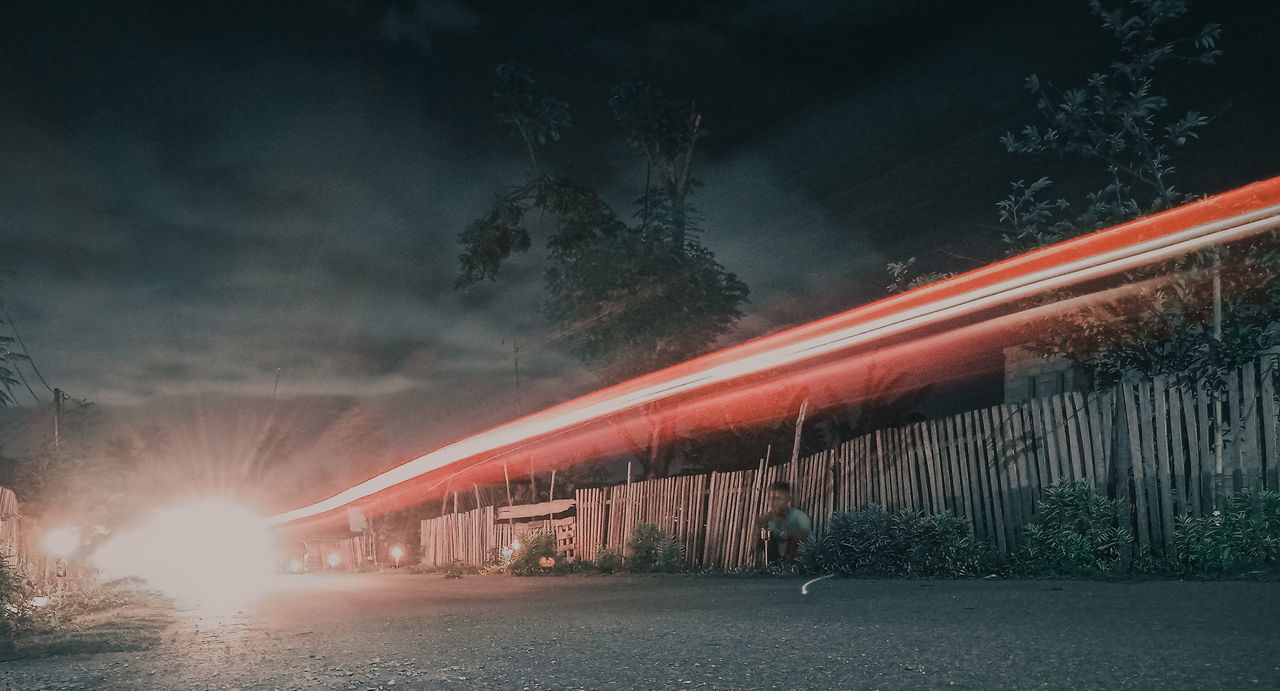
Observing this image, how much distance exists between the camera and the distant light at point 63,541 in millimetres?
18766

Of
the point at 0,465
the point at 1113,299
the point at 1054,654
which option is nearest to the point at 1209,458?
the point at 1113,299

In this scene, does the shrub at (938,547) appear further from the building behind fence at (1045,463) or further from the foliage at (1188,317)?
the foliage at (1188,317)

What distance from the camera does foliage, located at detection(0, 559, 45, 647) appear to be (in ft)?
25.0

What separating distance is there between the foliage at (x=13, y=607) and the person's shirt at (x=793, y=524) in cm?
870

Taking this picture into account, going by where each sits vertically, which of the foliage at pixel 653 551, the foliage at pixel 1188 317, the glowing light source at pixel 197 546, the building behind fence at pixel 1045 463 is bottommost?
the glowing light source at pixel 197 546

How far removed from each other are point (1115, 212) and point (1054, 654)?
7.55 meters

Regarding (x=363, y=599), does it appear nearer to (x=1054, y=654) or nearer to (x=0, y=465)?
(x=1054, y=654)

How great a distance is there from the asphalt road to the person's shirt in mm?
3993

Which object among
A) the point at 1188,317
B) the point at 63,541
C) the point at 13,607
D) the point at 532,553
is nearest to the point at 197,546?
the point at 63,541

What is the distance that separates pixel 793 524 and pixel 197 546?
2937 cm

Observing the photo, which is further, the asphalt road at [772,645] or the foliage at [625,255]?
the foliage at [625,255]

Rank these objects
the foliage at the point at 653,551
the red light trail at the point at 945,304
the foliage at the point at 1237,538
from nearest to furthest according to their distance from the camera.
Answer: the foliage at the point at 1237,538, the red light trail at the point at 945,304, the foliage at the point at 653,551

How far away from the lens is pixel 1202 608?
19.7 feet

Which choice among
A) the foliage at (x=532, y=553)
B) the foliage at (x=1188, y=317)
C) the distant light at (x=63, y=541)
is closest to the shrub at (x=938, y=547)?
the foliage at (x=1188, y=317)
